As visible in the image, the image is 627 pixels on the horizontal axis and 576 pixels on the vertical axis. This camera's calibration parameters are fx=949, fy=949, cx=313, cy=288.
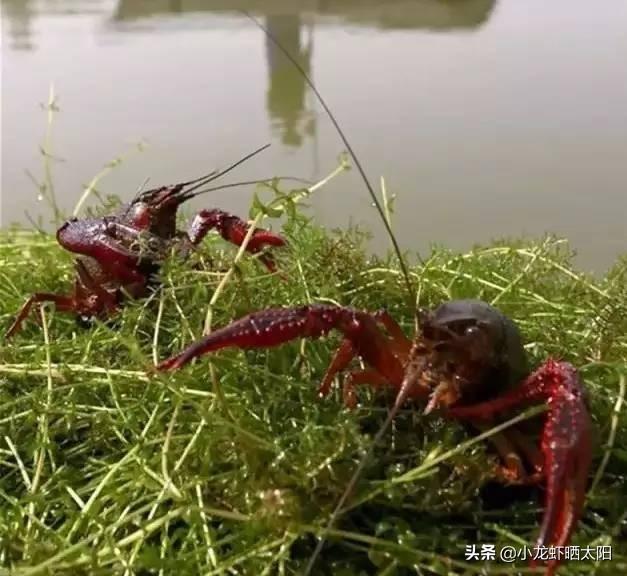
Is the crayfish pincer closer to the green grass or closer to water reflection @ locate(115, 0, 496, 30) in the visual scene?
the green grass

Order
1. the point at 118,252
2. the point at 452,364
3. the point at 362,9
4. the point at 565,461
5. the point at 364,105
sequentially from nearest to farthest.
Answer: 1. the point at 565,461
2. the point at 452,364
3. the point at 118,252
4. the point at 364,105
5. the point at 362,9

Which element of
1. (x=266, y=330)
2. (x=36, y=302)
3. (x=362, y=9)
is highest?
(x=362, y=9)

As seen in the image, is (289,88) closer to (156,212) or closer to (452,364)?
(156,212)

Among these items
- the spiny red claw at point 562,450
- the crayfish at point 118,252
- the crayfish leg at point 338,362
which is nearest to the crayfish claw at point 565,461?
the spiny red claw at point 562,450

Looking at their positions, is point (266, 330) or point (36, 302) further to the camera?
point (36, 302)

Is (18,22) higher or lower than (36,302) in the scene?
higher

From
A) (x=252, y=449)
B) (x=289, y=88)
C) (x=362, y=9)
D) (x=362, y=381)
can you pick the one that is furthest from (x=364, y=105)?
(x=252, y=449)

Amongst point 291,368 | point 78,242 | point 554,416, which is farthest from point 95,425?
point 554,416

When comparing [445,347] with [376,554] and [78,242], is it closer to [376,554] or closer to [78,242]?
[376,554]

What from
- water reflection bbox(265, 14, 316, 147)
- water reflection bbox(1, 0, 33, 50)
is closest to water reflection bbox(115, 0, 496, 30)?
water reflection bbox(265, 14, 316, 147)
